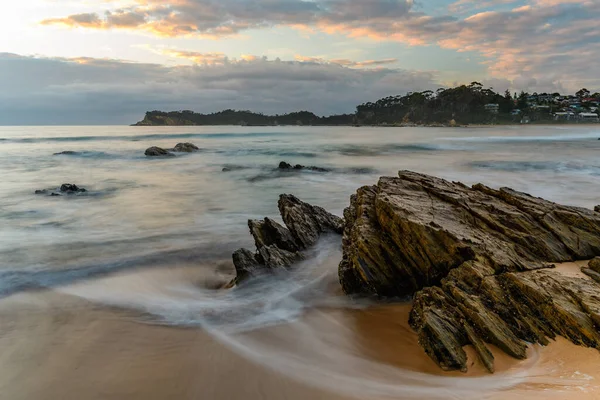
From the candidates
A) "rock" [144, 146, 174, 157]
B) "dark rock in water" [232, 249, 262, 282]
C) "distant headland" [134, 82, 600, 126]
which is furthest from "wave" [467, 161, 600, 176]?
"distant headland" [134, 82, 600, 126]

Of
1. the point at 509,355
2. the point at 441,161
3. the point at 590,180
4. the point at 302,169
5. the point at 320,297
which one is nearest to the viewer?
the point at 509,355

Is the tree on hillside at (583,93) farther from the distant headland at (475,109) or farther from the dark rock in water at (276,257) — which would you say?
the dark rock in water at (276,257)

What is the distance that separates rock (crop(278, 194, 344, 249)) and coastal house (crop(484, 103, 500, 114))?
151548 millimetres

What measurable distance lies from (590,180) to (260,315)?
21246mm

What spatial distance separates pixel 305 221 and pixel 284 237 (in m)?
0.80

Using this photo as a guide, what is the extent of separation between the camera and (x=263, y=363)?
473 cm

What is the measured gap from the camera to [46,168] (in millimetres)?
29062

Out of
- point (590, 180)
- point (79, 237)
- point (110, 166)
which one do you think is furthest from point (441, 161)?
point (79, 237)

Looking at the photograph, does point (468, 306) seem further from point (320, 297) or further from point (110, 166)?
point (110, 166)

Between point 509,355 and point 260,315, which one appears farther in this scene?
point 260,315

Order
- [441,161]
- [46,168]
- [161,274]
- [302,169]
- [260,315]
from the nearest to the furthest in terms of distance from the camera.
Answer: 1. [260,315]
2. [161,274]
3. [302,169]
4. [46,168]
5. [441,161]

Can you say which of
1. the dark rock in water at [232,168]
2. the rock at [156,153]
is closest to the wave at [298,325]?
the dark rock in water at [232,168]

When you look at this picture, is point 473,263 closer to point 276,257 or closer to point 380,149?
point 276,257

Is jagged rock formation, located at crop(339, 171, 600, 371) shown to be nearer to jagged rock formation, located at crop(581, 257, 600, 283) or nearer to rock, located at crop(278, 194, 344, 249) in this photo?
jagged rock formation, located at crop(581, 257, 600, 283)
